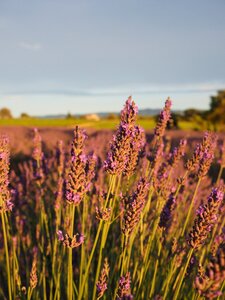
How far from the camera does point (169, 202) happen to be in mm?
2135

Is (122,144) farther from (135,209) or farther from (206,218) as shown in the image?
(206,218)

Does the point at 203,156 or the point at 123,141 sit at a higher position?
the point at 123,141

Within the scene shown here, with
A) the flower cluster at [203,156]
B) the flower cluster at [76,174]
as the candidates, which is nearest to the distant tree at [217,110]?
the flower cluster at [203,156]

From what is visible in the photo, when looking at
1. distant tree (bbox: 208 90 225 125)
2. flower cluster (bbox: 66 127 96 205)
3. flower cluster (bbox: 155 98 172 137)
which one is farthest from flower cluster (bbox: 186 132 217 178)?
distant tree (bbox: 208 90 225 125)

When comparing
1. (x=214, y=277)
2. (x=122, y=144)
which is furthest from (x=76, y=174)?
(x=214, y=277)

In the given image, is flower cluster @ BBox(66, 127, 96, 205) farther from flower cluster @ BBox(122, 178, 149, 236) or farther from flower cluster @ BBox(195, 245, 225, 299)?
flower cluster @ BBox(195, 245, 225, 299)

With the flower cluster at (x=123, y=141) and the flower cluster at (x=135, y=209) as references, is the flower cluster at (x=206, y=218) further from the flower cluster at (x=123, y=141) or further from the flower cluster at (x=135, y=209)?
the flower cluster at (x=123, y=141)

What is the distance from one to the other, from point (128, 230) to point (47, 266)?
1.50m

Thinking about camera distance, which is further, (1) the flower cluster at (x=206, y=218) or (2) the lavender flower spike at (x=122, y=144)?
(2) the lavender flower spike at (x=122, y=144)

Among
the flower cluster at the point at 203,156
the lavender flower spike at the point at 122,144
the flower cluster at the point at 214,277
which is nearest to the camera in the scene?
the flower cluster at the point at 214,277

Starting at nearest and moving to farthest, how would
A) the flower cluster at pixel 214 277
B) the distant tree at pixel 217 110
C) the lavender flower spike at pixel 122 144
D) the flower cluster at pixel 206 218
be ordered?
the flower cluster at pixel 214 277 → the flower cluster at pixel 206 218 → the lavender flower spike at pixel 122 144 → the distant tree at pixel 217 110

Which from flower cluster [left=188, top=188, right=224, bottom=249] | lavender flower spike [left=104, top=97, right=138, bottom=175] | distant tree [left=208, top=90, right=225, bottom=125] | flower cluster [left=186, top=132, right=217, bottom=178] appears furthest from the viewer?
distant tree [left=208, top=90, right=225, bottom=125]

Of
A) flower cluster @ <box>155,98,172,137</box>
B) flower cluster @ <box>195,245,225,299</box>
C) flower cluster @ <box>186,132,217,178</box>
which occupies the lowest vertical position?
flower cluster @ <box>195,245,225,299</box>

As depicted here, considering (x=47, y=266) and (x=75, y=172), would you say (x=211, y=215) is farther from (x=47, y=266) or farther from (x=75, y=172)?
(x=47, y=266)
